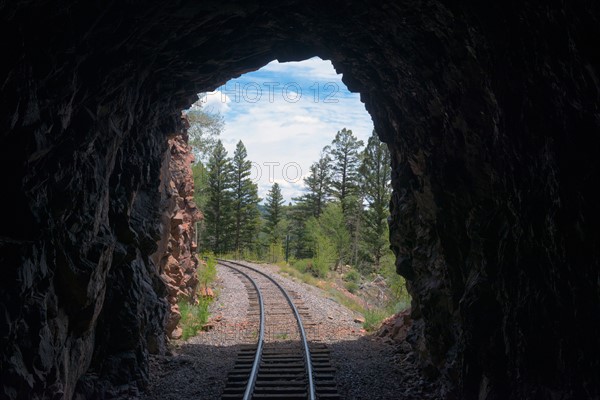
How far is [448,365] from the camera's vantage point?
7.67 metres

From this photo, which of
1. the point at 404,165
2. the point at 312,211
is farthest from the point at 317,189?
the point at 404,165

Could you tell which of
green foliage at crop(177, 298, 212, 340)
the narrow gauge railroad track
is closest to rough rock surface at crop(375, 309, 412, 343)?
the narrow gauge railroad track

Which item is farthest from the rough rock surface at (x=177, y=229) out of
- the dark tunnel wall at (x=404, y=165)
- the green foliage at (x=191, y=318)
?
the dark tunnel wall at (x=404, y=165)

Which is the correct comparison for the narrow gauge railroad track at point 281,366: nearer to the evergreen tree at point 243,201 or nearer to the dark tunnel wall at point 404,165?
the dark tunnel wall at point 404,165

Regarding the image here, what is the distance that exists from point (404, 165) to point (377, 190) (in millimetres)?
26310

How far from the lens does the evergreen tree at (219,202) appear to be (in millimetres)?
49844

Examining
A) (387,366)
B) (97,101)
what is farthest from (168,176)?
(387,366)

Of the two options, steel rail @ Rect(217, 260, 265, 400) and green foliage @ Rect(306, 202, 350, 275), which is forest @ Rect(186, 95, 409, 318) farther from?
steel rail @ Rect(217, 260, 265, 400)

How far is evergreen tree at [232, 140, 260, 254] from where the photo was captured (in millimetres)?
50906

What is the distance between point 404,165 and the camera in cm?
1052

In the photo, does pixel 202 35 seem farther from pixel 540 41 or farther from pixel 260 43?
pixel 540 41

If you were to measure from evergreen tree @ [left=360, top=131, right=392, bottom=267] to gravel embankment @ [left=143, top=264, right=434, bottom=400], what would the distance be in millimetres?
21203

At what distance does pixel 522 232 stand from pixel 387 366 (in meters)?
5.36

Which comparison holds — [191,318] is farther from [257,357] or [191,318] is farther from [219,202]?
[219,202]
